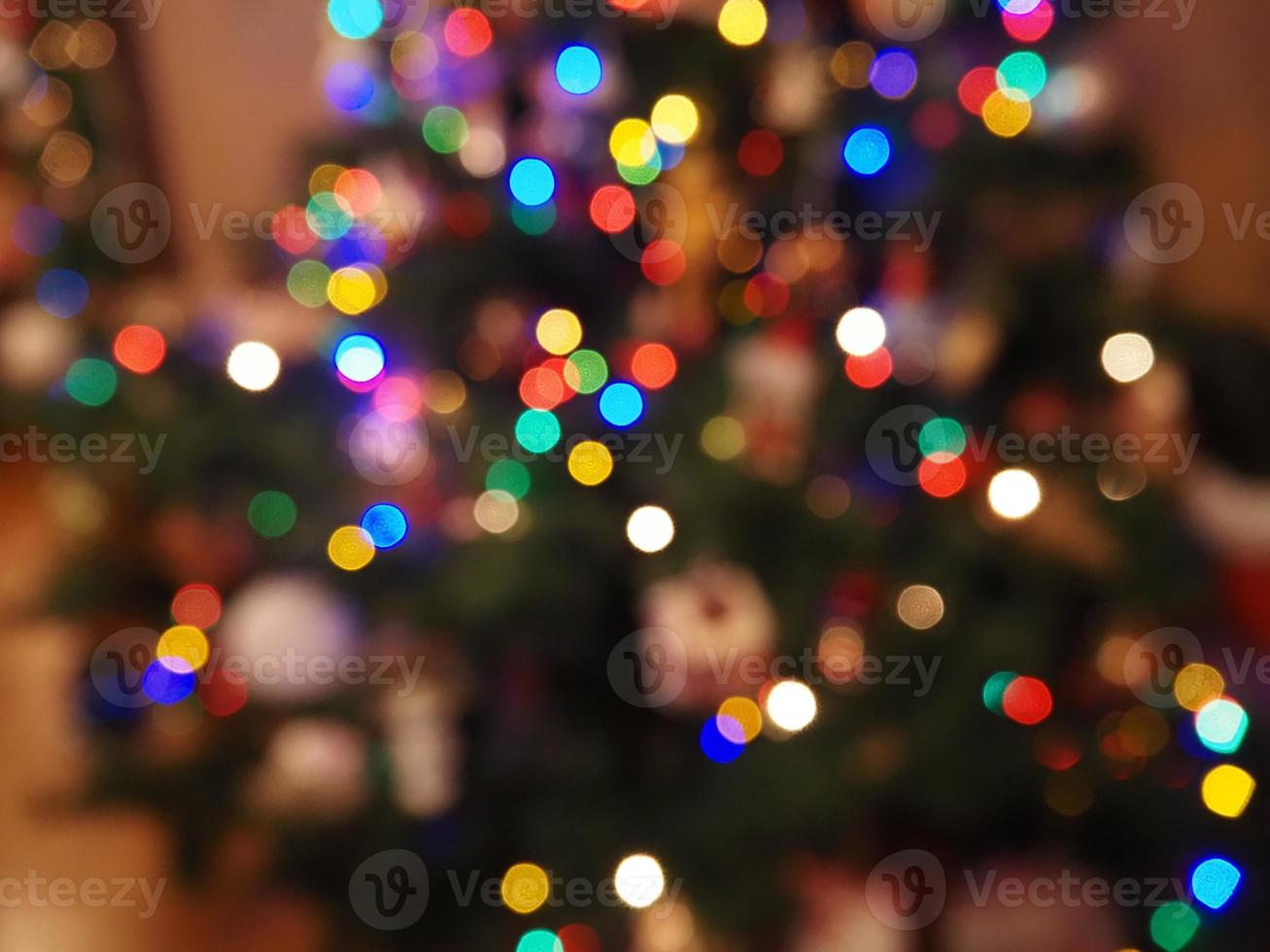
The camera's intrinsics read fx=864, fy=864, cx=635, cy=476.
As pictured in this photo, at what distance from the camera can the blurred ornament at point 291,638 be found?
942mm

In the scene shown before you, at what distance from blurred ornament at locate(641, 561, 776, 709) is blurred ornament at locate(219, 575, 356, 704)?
0.36 meters

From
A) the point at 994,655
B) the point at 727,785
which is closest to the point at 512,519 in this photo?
the point at 727,785

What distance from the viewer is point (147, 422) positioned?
1.05 metres

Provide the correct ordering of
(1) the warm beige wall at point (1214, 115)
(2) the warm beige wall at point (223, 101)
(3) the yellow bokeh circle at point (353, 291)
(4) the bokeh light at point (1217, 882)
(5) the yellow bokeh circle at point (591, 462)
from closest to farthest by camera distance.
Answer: (4) the bokeh light at point (1217, 882) → (5) the yellow bokeh circle at point (591, 462) → (3) the yellow bokeh circle at point (353, 291) → (1) the warm beige wall at point (1214, 115) → (2) the warm beige wall at point (223, 101)

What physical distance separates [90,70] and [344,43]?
105 centimetres

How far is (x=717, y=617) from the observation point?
0.86m

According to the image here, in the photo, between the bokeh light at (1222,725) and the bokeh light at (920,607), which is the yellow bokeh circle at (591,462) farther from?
the bokeh light at (1222,725)

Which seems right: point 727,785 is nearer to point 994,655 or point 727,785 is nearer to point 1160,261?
point 994,655

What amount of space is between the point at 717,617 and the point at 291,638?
47cm

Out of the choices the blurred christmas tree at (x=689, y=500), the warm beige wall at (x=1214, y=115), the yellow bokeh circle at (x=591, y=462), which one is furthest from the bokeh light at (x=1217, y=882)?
the warm beige wall at (x=1214, y=115)

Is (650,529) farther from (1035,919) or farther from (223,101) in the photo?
(223,101)

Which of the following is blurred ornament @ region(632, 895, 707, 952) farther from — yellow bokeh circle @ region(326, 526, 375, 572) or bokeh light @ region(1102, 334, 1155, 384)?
bokeh light @ region(1102, 334, 1155, 384)

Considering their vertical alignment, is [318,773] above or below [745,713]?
below

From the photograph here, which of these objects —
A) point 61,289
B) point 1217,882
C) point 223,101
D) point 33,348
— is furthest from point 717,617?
point 223,101
